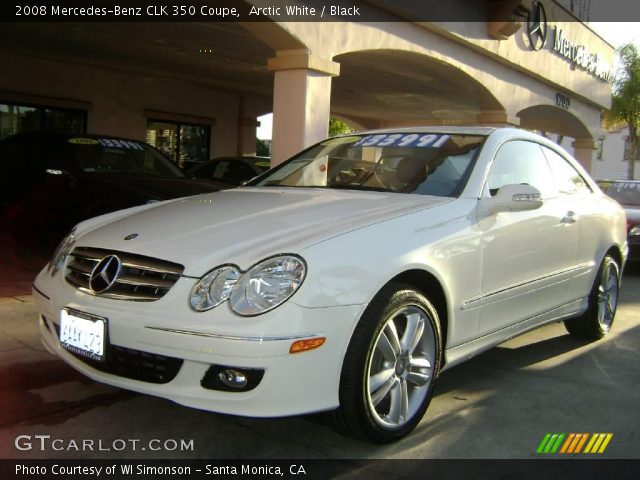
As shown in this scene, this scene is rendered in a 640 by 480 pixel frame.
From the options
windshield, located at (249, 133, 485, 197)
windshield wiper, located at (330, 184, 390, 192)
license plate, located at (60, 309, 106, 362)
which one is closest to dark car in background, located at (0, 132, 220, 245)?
windshield, located at (249, 133, 485, 197)

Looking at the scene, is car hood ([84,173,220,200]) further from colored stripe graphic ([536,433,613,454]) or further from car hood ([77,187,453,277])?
colored stripe graphic ([536,433,613,454])

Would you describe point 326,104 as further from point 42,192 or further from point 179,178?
point 42,192

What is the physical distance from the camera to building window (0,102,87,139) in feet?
40.9

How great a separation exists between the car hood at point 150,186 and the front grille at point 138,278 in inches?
134

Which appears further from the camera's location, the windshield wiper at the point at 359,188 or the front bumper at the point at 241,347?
the windshield wiper at the point at 359,188

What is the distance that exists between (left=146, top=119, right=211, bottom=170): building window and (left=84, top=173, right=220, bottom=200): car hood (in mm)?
8350

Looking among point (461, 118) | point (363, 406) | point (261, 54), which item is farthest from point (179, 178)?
point (461, 118)

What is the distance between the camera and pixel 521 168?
4.01 metres

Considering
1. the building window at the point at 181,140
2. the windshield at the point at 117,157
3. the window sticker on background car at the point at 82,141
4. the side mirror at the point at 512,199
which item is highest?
the building window at the point at 181,140

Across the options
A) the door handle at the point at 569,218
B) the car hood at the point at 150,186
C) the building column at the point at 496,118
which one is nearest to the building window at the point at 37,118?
the car hood at the point at 150,186

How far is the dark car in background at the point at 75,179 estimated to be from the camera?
6.58m

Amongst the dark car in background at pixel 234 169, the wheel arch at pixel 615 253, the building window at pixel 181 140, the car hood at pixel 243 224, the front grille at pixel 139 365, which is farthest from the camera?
the building window at pixel 181 140

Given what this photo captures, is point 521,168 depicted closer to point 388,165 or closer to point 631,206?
point 388,165

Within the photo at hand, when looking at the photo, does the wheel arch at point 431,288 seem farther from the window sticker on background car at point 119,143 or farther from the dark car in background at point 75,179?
the window sticker on background car at point 119,143
